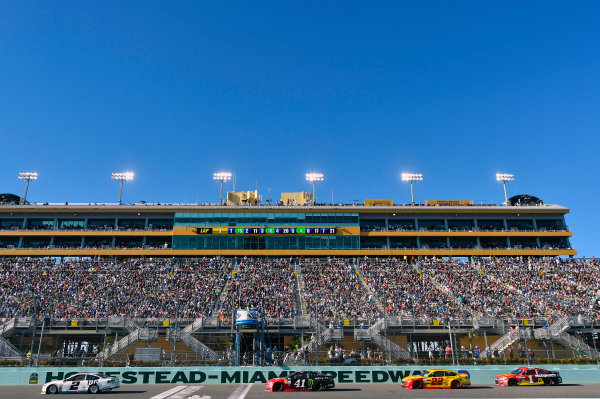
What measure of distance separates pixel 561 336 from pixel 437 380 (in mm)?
21363

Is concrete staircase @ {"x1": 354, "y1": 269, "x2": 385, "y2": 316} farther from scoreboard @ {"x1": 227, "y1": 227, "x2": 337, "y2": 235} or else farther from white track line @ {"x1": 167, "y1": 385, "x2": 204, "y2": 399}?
white track line @ {"x1": 167, "y1": 385, "x2": 204, "y2": 399}

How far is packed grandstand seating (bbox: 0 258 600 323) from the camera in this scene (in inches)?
1817

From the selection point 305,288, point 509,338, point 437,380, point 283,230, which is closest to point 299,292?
point 305,288

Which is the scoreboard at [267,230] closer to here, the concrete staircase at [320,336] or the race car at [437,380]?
the concrete staircase at [320,336]

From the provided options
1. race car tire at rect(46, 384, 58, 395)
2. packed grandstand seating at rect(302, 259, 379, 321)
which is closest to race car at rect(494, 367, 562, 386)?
packed grandstand seating at rect(302, 259, 379, 321)

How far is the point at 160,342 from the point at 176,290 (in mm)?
9489

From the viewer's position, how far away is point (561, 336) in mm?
41188

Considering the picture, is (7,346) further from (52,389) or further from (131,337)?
(52,389)

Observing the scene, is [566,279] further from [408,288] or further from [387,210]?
[387,210]

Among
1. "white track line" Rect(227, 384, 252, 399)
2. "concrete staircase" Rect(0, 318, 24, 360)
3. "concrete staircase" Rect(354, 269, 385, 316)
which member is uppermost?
"concrete staircase" Rect(354, 269, 385, 316)

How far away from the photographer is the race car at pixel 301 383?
83.0 feet

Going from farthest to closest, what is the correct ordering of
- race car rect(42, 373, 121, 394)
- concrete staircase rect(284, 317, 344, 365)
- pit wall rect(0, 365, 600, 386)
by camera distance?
concrete staircase rect(284, 317, 344, 365), pit wall rect(0, 365, 600, 386), race car rect(42, 373, 121, 394)

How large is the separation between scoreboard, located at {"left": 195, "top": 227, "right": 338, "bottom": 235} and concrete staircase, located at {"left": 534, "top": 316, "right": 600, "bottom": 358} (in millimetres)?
32843

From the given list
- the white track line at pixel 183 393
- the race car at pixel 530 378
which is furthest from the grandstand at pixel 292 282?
Result: the white track line at pixel 183 393
